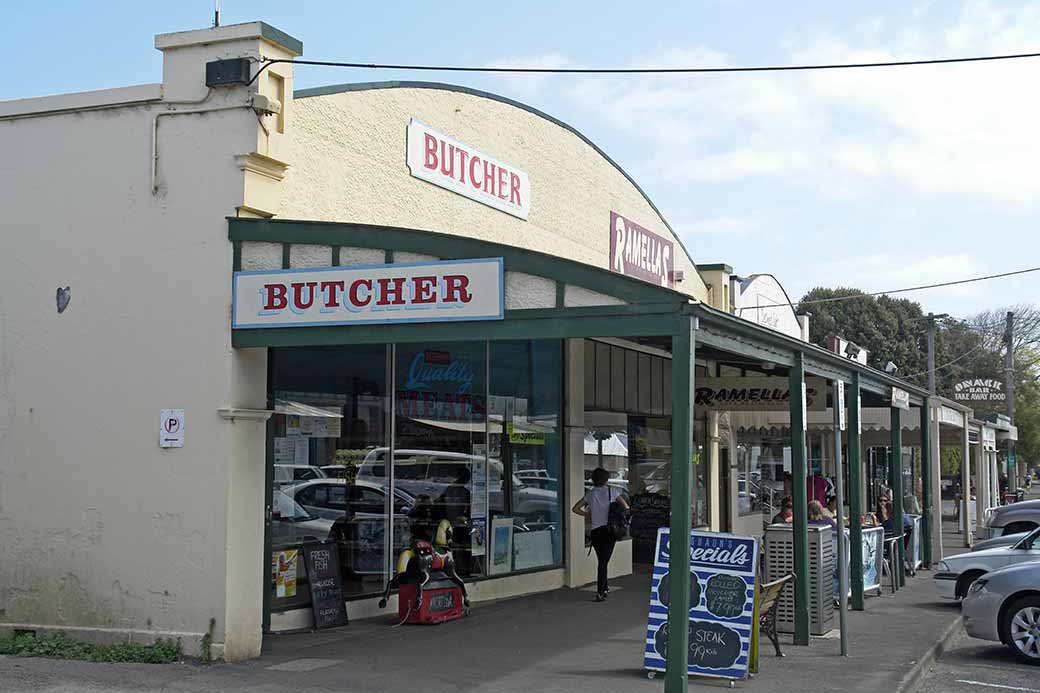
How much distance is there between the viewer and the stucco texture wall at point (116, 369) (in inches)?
Result: 406

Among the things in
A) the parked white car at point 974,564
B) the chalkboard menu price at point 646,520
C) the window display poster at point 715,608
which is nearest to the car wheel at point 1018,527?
the parked white car at point 974,564

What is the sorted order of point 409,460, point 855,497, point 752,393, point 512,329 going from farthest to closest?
1. point 752,393
2. point 855,497
3. point 409,460
4. point 512,329

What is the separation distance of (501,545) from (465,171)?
16.4ft

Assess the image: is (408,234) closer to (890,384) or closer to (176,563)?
(176,563)

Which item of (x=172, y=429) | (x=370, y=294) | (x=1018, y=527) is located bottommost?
(x=1018, y=527)

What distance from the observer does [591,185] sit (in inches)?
738

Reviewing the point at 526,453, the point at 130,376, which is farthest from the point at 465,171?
the point at 130,376

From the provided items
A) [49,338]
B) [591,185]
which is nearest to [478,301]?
[49,338]

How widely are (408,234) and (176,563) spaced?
3693 millimetres

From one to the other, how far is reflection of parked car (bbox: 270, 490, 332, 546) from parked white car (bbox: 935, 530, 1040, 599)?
837 centimetres

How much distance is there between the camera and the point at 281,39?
10.7m

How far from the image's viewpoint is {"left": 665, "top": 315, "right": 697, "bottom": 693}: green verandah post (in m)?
8.16

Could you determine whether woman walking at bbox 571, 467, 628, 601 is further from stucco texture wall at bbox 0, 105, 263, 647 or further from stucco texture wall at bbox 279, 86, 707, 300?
stucco texture wall at bbox 0, 105, 263, 647

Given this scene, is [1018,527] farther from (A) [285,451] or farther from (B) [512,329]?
(B) [512,329]
